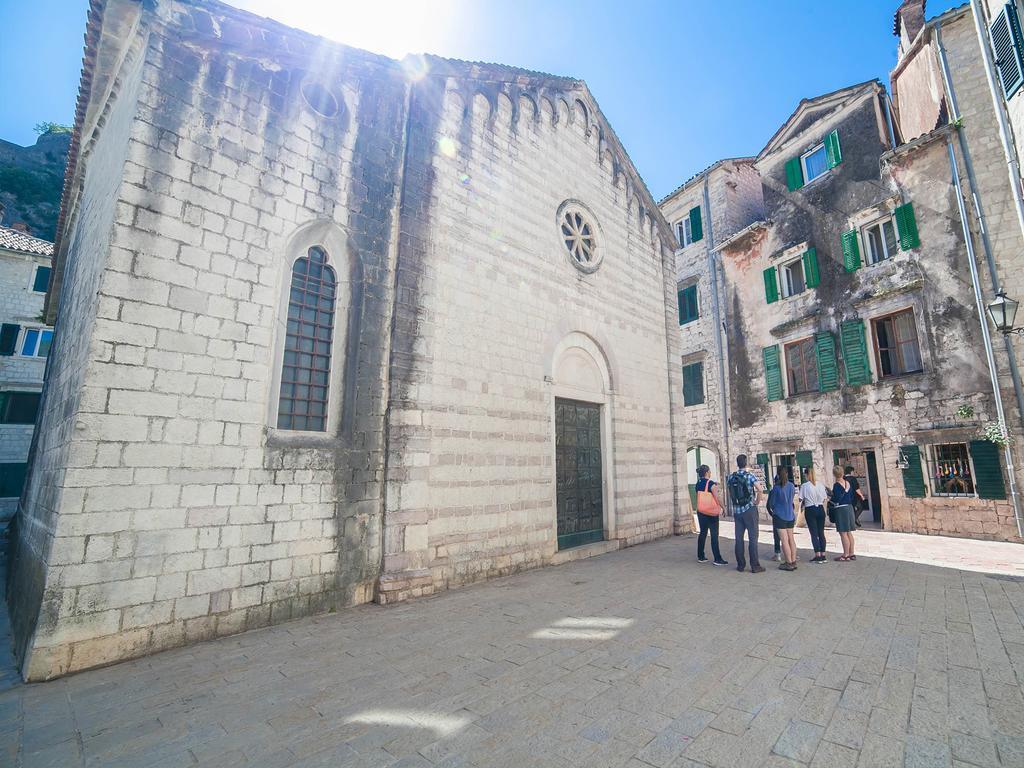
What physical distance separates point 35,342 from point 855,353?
96.9 ft

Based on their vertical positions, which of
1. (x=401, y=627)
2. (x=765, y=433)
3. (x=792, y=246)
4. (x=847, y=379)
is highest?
(x=792, y=246)

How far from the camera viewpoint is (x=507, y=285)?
7992 mm

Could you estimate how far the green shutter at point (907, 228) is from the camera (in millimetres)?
12227

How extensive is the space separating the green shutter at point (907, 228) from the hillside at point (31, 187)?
42.9 metres

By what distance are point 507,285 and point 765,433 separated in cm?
1167

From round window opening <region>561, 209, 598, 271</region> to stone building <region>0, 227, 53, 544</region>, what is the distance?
67.0ft

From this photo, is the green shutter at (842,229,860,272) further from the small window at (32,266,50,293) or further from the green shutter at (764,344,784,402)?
the small window at (32,266,50,293)

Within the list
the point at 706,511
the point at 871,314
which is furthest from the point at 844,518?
the point at 871,314

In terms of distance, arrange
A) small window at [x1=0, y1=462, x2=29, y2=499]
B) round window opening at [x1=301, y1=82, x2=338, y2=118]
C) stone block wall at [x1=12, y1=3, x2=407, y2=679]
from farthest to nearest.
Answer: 1. small window at [x1=0, y1=462, x2=29, y2=499]
2. round window opening at [x1=301, y1=82, x2=338, y2=118]
3. stone block wall at [x1=12, y1=3, x2=407, y2=679]

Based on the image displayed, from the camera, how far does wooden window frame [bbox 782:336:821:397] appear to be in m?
14.3

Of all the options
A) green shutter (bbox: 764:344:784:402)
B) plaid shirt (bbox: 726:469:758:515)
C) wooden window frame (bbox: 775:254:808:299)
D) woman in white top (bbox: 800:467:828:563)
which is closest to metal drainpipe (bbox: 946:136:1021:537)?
wooden window frame (bbox: 775:254:808:299)

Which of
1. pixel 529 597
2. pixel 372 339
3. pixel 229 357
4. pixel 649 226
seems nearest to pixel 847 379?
pixel 649 226

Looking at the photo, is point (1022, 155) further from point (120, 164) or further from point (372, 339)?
point (120, 164)

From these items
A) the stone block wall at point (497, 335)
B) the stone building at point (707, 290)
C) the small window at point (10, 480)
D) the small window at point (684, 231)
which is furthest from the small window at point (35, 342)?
the small window at point (684, 231)
